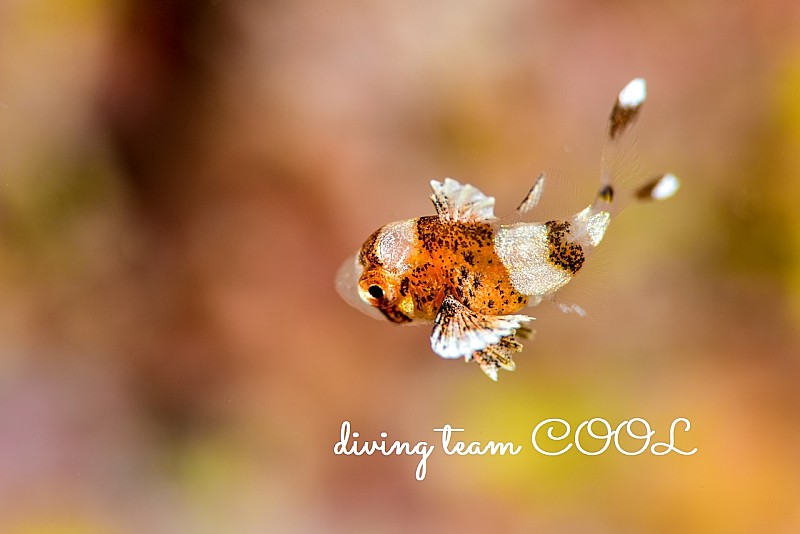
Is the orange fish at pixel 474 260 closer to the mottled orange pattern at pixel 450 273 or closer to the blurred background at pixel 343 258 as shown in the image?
the mottled orange pattern at pixel 450 273

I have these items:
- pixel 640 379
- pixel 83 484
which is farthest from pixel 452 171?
pixel 83 484

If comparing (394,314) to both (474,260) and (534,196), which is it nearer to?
(474,260)

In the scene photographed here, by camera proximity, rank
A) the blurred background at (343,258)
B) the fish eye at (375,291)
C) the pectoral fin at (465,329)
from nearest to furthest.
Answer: the pectoral fin at (465,329) < the fish eye at (375,291) < the blurred background at (343,258)

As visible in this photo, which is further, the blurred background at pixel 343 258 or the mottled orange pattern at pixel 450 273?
the blurred background at pixel 343 258

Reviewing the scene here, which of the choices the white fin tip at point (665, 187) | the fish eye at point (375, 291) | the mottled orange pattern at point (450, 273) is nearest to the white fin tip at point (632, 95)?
the white fin tip at point (665, 187)

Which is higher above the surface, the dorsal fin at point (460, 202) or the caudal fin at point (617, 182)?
the caudal fin at point (617, 182)

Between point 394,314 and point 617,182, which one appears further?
point 394,314

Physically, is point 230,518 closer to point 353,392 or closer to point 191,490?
point 191,490

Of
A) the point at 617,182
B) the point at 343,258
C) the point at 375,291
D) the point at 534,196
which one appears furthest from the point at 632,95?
the point at 343,258
